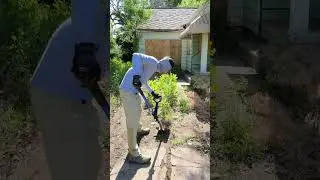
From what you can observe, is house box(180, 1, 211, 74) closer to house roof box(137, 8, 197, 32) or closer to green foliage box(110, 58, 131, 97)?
house roof box(137, 8, 197, 32)

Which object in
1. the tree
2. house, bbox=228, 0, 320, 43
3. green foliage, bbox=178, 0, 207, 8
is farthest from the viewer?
green foliage, bbox=178, 0, 207, 8

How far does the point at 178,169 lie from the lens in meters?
1.79

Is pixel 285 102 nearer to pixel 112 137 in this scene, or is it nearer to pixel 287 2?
pixel 287 2

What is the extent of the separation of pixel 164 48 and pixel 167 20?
0.13 meters

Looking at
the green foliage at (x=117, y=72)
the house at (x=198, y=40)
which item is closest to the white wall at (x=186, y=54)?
the house at (x=198, y=40)

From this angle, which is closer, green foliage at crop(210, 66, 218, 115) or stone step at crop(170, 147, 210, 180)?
green foliage at crop(210, 66, 218, 115)

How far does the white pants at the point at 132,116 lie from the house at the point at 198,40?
261 mm

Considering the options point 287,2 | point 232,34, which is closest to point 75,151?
point 232,34

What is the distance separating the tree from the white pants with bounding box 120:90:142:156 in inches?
6.7

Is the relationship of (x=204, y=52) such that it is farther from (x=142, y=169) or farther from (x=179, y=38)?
(x=142, y=169)

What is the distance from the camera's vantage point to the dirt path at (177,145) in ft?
5.65

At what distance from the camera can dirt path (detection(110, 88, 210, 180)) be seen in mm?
1722

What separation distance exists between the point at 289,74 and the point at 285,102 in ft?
0.38

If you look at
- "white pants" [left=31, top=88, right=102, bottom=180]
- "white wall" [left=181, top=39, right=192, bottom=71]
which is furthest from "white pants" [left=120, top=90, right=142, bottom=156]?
"white wall" [left=181, top=39, right=192, bottom=71]
